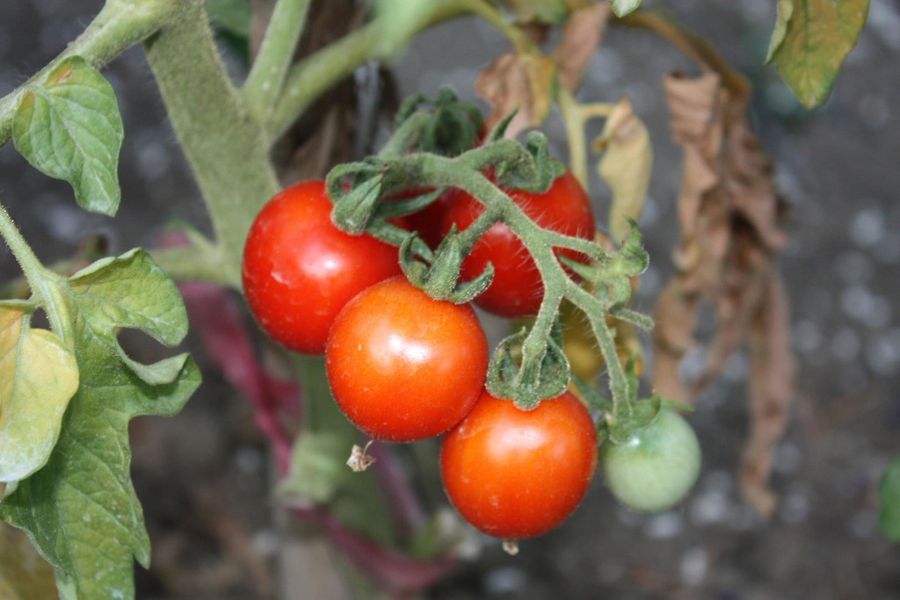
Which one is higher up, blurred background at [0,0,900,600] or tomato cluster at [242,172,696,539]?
tomato cluster at [242,172,696,539]

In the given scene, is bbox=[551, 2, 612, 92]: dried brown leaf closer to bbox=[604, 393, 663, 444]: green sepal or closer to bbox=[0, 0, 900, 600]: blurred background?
bbox=[604, 393, 663, 444]: green sepal

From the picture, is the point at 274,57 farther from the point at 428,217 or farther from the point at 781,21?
the point at 781,21

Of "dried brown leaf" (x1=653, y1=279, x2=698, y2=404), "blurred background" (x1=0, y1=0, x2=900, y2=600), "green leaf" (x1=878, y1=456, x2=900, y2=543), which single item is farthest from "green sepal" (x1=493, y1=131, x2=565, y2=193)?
"blurred background" (x1=0, y1=0, x2=900, y2=600)

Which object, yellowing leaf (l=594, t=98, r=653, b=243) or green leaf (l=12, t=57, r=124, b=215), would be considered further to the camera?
yellowing leaf (l=594, t=98, r=653, b=243)

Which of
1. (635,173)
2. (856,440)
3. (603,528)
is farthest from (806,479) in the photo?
(635,173)

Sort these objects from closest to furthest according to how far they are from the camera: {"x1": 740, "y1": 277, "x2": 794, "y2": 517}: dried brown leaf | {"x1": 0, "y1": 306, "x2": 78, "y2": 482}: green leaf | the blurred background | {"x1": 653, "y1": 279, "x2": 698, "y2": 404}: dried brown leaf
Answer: {"x1": 0, "y1": 306, "x2": 78, "y2": 482}: green leaf → {"x1": 653, "y1": 279, "x2": 698, "y2": 404}: dried brown leaf → {"x1": 740, "y1": 277, "x2": 794, "y2": 517}: dried brown leaf → the blurred background

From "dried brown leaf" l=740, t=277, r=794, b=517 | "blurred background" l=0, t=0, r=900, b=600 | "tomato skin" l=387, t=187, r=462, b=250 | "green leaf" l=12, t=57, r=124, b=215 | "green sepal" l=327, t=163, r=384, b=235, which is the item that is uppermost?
"green leaf" l=12, t=57, r=124, b=215

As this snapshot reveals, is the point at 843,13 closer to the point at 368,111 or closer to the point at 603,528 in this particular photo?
the point at 368,111

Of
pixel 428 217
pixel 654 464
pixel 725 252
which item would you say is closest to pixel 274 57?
pixel 428 217
